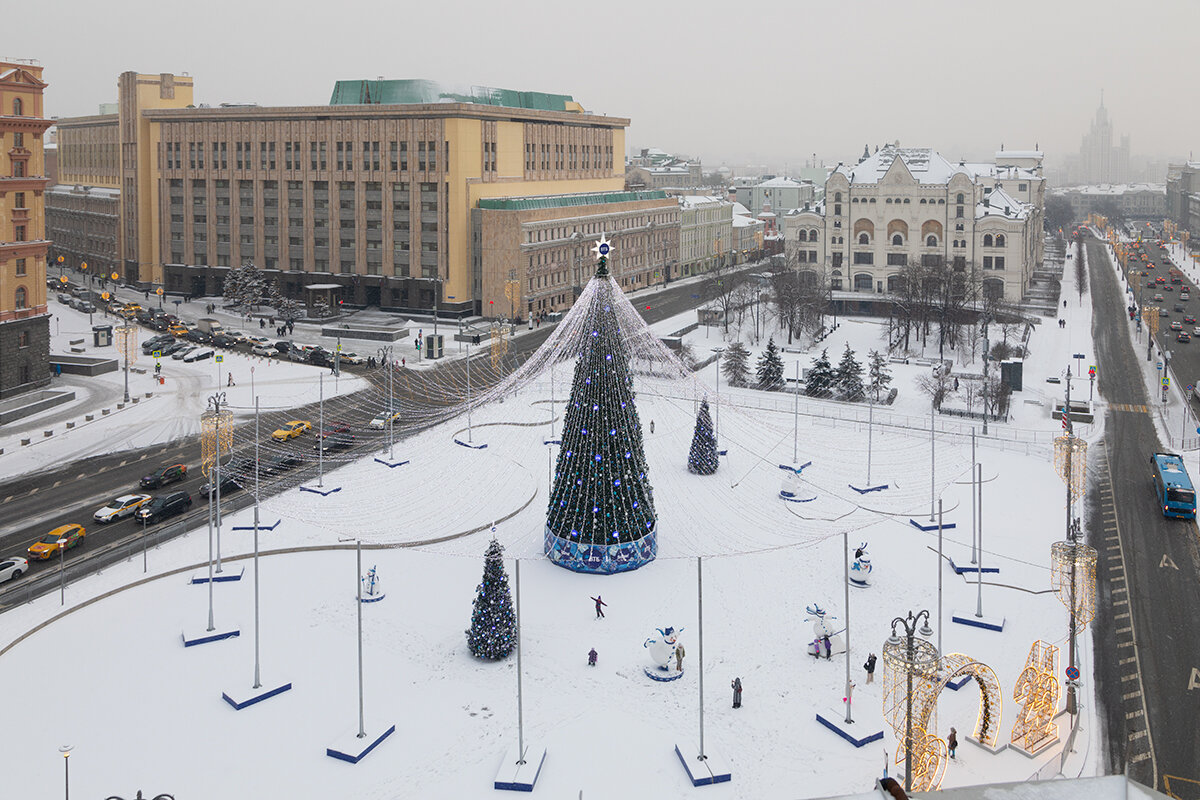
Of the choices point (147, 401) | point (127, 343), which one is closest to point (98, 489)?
point (147, 401)

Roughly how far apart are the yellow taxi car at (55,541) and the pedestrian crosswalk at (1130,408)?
203 feet

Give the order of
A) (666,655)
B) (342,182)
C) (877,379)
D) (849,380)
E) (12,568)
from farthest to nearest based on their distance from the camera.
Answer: (342,182) < (849,380) < (877,379) < (12,568) < (666,655)

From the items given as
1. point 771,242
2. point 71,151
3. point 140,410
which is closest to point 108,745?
point 140,410

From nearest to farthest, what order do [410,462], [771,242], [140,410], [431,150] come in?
[410,462], [140,410], [431,150], [771,242]

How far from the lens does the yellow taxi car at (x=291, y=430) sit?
57.7 meters

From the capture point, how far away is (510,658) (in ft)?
106

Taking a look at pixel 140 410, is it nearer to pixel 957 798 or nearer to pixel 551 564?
pixel 551 564

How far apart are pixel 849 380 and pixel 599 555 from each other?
120ft

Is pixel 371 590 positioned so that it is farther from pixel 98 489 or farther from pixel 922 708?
pixel 98 489

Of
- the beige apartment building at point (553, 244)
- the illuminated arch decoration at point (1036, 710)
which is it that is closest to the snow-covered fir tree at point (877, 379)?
the beige apartment building at point (553, 244)

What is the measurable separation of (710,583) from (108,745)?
2070 centimetres

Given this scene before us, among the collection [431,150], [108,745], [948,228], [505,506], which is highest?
[431,150]

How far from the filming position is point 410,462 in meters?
52.6

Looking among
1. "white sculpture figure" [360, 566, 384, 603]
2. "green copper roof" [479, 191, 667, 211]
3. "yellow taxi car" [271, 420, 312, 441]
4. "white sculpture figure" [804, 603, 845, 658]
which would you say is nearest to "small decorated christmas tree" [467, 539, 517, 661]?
"white sculpture figure" [360, 566, 384, 603]
